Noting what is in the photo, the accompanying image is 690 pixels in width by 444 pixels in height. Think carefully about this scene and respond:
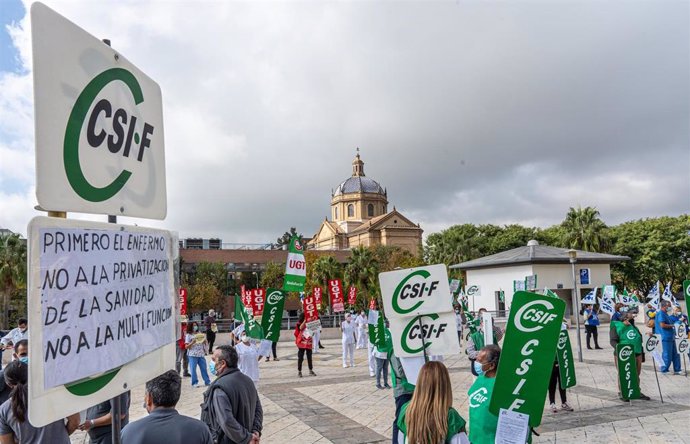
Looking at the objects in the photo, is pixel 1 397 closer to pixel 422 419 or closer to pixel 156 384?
pixel 156 384

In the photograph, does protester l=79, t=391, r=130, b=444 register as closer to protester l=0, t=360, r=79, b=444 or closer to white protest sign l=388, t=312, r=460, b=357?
protester l=0, t=360, r=79, b=444

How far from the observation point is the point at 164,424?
318 cm

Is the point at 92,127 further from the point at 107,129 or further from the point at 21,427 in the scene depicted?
the point at 21,427

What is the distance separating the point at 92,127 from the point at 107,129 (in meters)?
0.12

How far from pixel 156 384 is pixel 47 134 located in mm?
2013

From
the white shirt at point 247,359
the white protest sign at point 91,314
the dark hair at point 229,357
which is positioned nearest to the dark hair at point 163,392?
the white protest sign at point 91,314

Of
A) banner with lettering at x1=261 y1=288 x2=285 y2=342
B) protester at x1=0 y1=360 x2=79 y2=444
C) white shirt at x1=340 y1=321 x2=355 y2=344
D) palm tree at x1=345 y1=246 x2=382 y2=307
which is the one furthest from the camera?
palm tree at x1=345 y1=246 x2=382 y2=307

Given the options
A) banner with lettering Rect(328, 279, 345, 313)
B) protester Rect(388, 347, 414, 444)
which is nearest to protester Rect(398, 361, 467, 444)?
protester Rect(388, 347, 414, 444)

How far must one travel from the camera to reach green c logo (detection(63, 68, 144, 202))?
1950mm

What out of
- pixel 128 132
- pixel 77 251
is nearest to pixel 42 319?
pixel 77 251

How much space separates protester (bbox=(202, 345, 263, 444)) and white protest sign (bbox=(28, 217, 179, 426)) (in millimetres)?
2411

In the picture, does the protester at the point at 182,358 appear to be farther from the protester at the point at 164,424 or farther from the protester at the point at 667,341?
the protester at the point at 667,341

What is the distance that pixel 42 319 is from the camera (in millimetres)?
1771

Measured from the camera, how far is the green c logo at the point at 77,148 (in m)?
1.95
